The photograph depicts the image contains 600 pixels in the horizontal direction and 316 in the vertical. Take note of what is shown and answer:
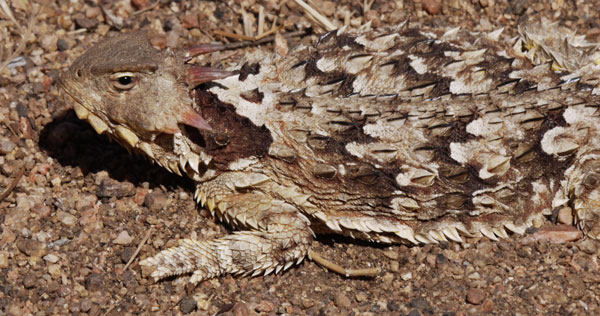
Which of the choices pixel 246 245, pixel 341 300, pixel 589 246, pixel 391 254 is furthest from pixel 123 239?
pixel 589 246

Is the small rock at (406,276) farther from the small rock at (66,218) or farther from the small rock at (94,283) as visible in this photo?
the small rock at (66,218)

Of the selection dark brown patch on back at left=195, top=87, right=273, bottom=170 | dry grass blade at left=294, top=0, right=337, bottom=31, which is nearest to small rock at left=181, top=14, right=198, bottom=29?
dry grass blade at left=294, top=0, right=337, bottom=31

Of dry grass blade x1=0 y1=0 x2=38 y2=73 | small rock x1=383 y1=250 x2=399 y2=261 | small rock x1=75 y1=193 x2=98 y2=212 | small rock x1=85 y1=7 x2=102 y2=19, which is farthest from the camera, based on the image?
small rock x1=85 y1=7 x2=102 y2=19

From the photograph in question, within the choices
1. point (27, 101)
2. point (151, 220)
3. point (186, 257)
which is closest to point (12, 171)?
point (27, 101)

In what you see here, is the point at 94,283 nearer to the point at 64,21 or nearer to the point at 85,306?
the point at 85,306

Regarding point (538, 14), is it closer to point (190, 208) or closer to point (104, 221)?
point (190, 208)

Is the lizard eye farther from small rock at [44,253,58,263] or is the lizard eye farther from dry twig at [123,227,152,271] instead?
small rock at [44,253,58,263]

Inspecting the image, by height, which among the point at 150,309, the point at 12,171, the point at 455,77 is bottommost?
the point at 150,309
